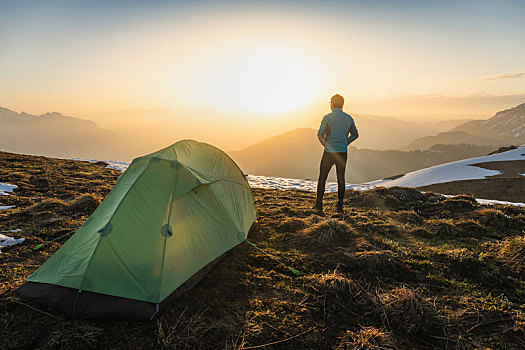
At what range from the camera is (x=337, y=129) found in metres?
7.88

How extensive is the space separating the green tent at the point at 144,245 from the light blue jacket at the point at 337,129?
429 cm

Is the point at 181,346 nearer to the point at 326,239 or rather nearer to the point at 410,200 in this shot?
the point at 326,239

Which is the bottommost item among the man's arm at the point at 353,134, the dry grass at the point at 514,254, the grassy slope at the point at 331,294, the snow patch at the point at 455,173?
the snow patch at the point at 455,173

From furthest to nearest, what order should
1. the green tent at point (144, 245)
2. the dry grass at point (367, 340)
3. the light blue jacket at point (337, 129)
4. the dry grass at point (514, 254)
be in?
the light blue jacket at point (337, 129)
the dry grass at point (514, 254)
the green tent at point (144, 245)
the dry grass at point (367, 340)

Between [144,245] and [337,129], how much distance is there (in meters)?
6.36

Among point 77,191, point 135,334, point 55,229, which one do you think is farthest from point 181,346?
point 77,191

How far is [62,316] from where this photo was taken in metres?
3.35

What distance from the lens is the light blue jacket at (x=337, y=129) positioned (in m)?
7.82

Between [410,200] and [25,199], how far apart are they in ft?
49.1

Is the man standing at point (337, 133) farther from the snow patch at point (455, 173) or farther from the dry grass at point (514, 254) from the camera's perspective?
the snow patch at point (455, 173)

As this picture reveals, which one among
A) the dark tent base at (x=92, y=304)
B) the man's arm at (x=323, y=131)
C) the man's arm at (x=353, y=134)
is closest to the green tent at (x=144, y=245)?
the dark tent base at (x=92, y=304)

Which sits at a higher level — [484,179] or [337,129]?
[337,129]

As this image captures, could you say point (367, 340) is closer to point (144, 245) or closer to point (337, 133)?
point (144, 245)

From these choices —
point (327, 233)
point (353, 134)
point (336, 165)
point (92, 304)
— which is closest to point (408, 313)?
point (327, 233)
